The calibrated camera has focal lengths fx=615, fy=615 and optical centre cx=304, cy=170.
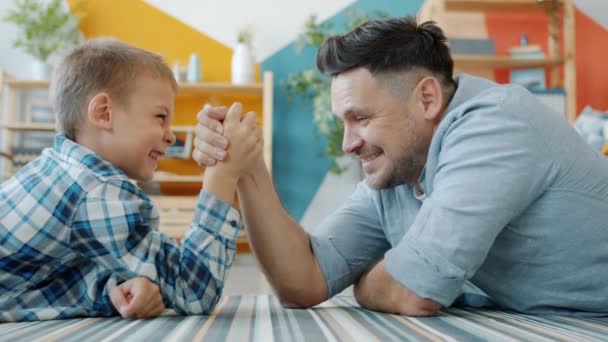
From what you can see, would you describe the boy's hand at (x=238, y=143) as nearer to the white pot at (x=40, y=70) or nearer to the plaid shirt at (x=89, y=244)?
the plaid shirt at (x=89, y=244)

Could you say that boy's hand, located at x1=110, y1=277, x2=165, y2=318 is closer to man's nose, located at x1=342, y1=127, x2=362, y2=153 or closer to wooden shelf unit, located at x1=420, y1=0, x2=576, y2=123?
man's nose, located at x1=342, y1=127, x2=362, y2=153

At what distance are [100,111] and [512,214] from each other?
0.74 m

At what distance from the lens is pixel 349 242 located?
4.35ft

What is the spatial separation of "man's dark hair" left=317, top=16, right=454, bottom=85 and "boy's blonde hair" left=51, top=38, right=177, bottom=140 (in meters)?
0.36

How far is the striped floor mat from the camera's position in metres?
0.78

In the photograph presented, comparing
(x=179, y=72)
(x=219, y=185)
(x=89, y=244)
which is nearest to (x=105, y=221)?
(x=89, y=244)

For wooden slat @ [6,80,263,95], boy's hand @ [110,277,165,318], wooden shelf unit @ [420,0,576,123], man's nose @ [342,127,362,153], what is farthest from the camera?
wooden slat @ [6,80,263,95]

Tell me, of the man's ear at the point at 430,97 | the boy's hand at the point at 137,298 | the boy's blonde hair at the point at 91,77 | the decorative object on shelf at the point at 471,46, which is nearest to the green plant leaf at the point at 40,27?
the decorative object on shelf at the point at 471,46

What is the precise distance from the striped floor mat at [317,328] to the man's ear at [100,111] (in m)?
0.35

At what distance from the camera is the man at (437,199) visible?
0.97m

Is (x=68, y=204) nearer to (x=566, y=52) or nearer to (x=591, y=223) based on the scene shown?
(x=591, y=223)

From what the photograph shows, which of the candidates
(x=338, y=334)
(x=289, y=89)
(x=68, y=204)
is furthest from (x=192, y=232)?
(x=289, y=89)

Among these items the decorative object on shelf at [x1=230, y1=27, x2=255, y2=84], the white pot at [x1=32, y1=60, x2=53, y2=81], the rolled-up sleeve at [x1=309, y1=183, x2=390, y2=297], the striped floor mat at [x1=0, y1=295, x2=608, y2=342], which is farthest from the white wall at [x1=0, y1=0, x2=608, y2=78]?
the striped floor mat at [x1=0, y1=295, x2=608, y2=342]

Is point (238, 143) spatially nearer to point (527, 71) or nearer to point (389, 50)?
point (389, 50)
